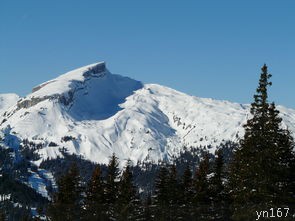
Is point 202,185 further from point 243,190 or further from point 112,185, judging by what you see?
point 243,190

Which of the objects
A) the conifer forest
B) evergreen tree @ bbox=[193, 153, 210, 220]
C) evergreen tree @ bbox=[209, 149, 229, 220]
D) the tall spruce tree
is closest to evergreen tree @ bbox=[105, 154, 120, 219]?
the conifer forest

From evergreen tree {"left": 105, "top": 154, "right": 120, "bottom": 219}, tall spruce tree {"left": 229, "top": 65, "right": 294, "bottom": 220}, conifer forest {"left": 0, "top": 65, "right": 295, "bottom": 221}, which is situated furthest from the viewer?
evergreen tree {"left": 105, "top": 154, "right": 120, "bottom": 219}

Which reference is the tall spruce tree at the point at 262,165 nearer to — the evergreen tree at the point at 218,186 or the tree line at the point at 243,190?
the tree line at the point at 243,190

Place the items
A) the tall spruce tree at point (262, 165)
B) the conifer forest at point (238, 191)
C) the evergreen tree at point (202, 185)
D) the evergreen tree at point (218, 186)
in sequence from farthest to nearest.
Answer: the evergreen tree at point (218, 186) < the evergreen tree at point (202, 185) < the tall spruce tree at point (262, 165) < the conifer forest at point (238, 191)

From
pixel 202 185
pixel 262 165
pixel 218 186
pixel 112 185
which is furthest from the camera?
pixel 112 185

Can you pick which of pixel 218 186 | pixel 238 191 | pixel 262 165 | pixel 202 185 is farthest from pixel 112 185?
pixel 262 165

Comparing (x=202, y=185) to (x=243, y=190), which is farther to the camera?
(x=202, y=185)

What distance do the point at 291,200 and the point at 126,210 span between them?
1655 centimetres

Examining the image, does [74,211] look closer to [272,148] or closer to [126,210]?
[126,210]

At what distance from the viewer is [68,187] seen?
7138cm

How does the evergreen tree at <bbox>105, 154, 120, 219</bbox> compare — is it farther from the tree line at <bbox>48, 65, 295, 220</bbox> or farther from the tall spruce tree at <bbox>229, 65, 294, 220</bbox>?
the tall spruce tree at <bbox>229, 65, 294, 220</bbox>

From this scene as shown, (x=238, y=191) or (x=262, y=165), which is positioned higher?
(x=262, y=165)

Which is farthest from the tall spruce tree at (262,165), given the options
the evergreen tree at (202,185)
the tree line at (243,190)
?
the evergreen tree at (202,185)

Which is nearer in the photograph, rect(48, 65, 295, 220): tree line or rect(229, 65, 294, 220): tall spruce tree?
rect(48, 65, 295, 220): tree line
